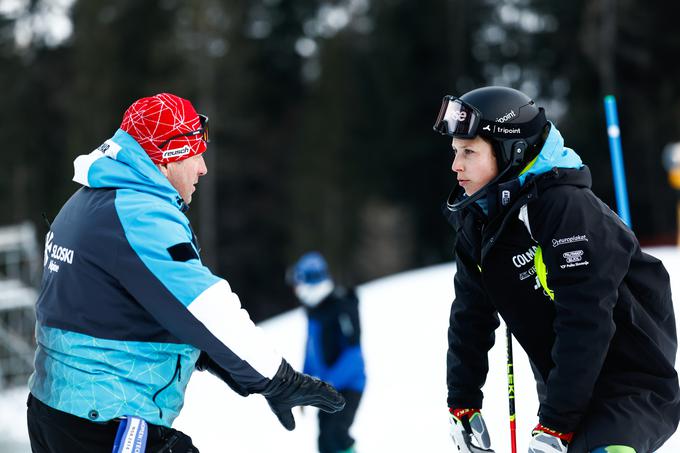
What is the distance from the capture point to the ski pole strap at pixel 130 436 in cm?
274

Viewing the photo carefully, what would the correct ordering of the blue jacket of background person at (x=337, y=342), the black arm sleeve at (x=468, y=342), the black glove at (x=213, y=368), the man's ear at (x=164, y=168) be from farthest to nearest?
the blue jacket of background person at (x=337, y=342), the black arm sleeve at (x=468, y=342), the black glove at (x=213, y=368), the man's ear at (x=164, y=168)

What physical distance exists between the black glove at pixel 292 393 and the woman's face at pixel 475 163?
868 millimetres

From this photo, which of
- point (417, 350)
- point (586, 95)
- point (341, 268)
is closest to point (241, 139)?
point (341, 268)

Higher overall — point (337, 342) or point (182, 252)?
point (182, 252)

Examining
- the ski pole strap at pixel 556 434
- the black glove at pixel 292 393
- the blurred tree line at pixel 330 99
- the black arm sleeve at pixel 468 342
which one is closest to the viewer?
the ski pole strap at pixel 556 434

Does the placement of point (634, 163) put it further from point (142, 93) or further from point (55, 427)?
point (55, 427)

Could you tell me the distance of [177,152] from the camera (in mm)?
3045

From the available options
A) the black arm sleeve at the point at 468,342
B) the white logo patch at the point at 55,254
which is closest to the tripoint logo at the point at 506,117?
the black arm sleeve at the point at 468,342

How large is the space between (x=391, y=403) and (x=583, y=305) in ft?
15.4

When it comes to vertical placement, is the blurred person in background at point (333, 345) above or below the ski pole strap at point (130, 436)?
below

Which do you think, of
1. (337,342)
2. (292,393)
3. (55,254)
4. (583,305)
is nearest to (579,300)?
(583,305)

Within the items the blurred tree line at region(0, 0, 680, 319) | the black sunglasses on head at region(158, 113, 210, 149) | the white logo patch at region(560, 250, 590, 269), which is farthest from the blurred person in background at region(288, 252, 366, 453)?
the blurred tree line at region(0, 0, 680, 319)

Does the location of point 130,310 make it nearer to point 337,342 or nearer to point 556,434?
point 556,434

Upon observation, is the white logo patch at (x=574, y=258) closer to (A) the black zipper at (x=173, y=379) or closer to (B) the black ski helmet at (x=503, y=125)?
(B) the black ski helmet at (x=503, y=125)
